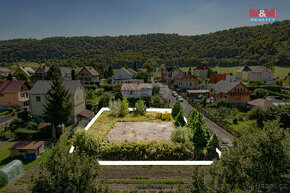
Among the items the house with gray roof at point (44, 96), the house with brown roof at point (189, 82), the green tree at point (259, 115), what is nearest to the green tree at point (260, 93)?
the house with brown roof at point (189, 82)

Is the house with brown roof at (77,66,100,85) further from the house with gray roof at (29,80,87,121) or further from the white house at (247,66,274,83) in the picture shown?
the white house at (247,66,274,83)

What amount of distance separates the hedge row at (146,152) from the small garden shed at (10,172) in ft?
24.7

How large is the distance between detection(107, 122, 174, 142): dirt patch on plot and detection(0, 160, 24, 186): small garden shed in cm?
915

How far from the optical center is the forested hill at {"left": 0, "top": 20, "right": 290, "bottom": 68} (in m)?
116

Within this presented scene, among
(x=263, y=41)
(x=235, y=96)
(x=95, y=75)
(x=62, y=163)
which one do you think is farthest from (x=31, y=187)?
(x=263, y=41)

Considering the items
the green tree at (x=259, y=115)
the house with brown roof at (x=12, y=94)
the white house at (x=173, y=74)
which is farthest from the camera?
the white house at (x=173, y=74)

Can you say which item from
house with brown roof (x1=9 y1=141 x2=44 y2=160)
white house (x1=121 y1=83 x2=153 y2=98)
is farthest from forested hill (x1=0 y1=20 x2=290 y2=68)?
house with brown roof (x1=9 y1=141 x2=44 y2=160)

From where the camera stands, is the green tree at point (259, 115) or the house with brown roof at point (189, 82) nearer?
the green tree at point (259, 115)

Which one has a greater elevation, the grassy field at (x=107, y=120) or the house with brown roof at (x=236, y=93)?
the house with brown roof at (x=236, y=93)

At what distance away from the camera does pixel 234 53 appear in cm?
13162

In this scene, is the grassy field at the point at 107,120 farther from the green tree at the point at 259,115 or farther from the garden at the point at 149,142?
the green tree at the point at 259,115

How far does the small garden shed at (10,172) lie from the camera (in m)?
15.6

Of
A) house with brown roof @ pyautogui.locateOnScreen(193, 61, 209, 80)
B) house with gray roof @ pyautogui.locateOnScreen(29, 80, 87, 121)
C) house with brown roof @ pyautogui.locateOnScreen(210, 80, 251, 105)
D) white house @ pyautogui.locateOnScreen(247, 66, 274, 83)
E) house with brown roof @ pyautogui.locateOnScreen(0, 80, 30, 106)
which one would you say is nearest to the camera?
house with gray roof @ pyautogui.locateOnScreen(29, 80, 87, 121)

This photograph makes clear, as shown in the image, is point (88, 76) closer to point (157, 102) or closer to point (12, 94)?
point (12, 94)
